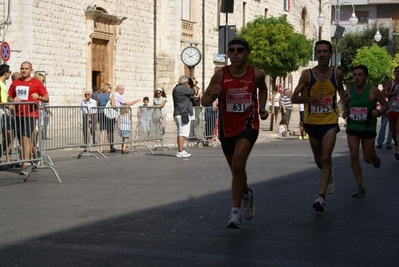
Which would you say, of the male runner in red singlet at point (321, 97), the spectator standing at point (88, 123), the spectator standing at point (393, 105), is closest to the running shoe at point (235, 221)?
the male runner in red singlet at point (321, 97)

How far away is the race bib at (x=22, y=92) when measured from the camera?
15352 millimetres

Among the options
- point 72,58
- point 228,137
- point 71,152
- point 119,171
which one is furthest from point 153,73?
point 228,137

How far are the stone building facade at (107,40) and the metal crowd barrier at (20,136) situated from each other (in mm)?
13520

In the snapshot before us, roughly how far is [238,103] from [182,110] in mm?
11127

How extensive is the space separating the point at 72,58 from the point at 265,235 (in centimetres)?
2387

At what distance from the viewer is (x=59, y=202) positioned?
10.8 meters

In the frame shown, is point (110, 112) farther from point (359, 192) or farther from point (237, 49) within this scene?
point (237, 49)

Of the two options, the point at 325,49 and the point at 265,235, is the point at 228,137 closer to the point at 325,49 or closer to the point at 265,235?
the point at 265,235

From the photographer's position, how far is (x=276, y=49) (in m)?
33.7

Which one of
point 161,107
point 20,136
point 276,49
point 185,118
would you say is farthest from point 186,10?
point 20,136

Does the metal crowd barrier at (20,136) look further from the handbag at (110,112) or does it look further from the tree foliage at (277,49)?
the tree foliage at (277,49)

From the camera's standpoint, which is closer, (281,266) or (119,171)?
(281,266)

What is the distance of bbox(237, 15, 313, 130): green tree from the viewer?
111ft

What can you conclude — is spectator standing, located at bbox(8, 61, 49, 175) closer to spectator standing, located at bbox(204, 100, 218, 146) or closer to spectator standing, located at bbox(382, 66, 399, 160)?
spectator standing, located at bbox(382, 66, 399, 160)
